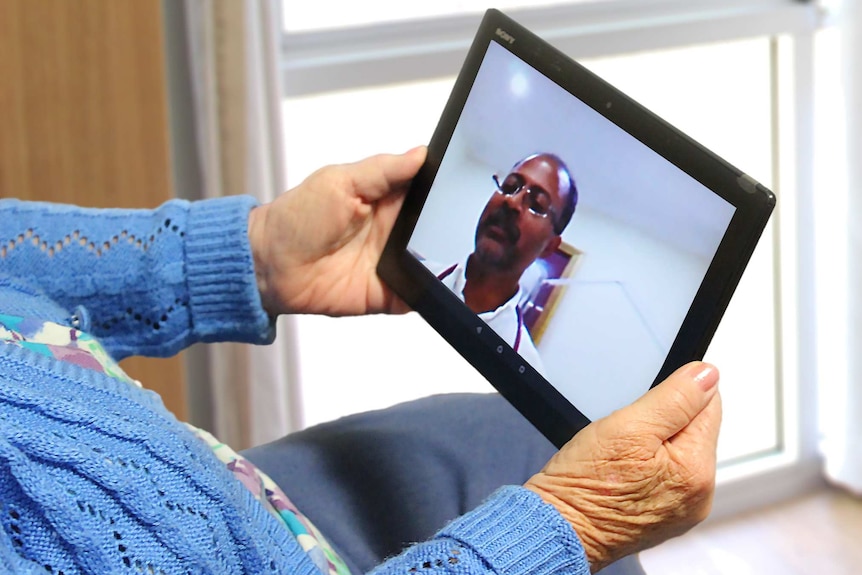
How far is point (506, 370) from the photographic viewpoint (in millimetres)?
780

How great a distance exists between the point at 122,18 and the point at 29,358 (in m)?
0.72

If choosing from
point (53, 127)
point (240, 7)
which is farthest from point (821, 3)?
point (53, 127)

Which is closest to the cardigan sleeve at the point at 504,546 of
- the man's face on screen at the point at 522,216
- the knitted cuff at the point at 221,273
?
the man's face on screen at the point at 522,216

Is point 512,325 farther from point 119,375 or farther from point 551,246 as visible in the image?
point 119,375

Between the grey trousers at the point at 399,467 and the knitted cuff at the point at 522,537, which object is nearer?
the knitted cuff at the point at 522,537

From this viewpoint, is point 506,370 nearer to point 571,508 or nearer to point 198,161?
point 571,508

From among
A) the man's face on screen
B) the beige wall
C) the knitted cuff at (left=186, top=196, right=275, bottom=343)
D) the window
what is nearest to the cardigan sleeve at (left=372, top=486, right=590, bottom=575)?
the man's face on screen

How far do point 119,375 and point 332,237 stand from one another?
1.00ft

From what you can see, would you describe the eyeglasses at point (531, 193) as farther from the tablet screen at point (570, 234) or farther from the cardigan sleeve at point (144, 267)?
the cardigan sleeve at point (144, 267)

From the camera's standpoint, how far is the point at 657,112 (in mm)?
1877

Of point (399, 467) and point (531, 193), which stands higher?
point (531, 193)

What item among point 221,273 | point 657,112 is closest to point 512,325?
point 221,273

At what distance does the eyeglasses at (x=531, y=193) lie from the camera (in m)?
0.76

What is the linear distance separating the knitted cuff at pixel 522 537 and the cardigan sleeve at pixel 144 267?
15.2 inches
